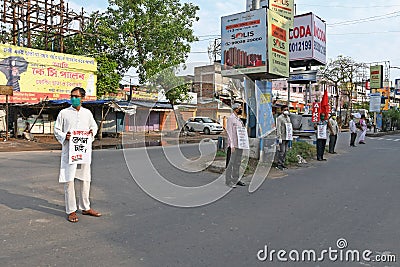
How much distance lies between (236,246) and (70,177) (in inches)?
96.2

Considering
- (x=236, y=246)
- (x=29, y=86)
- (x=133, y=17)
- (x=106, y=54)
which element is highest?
(x=133, y=17)

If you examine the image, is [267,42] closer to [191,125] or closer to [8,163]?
[8,163]

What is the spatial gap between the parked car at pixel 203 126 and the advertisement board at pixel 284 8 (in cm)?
1575

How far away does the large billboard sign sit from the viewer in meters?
11.0

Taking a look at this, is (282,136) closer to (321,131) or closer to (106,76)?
(321,131)

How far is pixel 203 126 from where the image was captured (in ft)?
95.6

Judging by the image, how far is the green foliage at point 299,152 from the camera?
1070 cm

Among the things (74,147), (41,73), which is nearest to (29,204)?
(74,147)

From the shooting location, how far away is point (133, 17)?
22.9m

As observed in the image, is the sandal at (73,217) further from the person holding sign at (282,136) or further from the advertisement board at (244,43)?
the advertisement board at (244,43)

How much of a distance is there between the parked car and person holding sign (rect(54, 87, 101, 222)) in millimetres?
23598

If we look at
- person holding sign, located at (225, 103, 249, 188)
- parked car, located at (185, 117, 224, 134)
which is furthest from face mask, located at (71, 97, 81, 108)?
parked car, located at (185, 117, 224, 134)

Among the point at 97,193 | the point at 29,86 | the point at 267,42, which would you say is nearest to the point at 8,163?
the point at 97,193

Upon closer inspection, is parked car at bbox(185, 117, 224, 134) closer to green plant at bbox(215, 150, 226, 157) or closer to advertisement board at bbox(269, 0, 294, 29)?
advertisement board at bbox(269, 0, 294, 29)
